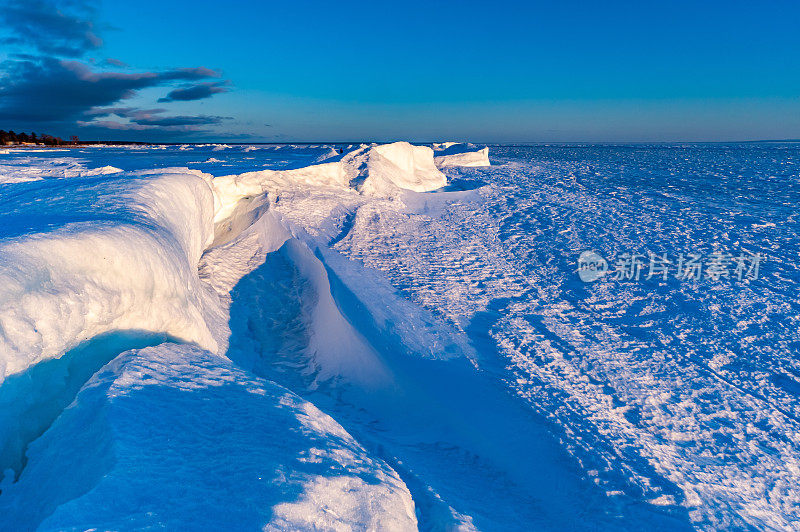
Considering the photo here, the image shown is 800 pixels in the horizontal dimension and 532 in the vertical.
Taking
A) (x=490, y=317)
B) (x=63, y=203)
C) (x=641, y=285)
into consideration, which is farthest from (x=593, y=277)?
(x=63, y=203)

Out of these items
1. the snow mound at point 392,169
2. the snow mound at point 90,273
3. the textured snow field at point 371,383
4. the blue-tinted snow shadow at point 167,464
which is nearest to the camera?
the blue-tinted snow shadow at point 167,464

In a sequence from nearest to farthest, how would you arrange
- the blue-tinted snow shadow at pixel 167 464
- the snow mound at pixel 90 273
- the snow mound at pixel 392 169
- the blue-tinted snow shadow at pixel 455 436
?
A: 1. the blue-tinted snow shadow at pixel 167 464
2. the snow mound at pixel 90 273
3. the blue-tinted snow shadow at pixel 455 436
4. the snow mound at pixel 392 169

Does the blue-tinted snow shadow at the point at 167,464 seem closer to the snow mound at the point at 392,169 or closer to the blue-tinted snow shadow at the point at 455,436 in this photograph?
the blue-tinted snow shadow at the point at 455,436

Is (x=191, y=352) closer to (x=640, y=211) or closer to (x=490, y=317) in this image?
(x=490, y=317)

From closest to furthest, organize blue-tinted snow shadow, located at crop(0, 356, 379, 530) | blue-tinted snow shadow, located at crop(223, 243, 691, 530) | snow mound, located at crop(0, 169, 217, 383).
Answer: blue-tinted snow shadow, located at crop(0, 356, 379, 530) → snow mound, located at crop(0, 169, 217, 383) → blue-tinted snow shadow, located at crop(223, 243, 691, 530)

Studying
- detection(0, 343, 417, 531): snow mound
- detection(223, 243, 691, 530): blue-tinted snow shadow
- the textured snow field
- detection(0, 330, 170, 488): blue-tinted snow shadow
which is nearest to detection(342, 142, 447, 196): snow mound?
the textured snow field

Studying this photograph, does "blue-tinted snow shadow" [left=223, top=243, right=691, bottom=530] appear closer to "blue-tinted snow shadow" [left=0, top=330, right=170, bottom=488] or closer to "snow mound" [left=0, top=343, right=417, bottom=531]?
"snow mound" [left=0, top=343, right=417, bottom=531]

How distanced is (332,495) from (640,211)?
792 centimetres

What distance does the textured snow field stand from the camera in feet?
4.90

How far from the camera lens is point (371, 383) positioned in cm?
321

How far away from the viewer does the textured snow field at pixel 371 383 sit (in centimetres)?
149

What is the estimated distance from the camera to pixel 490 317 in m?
3.74

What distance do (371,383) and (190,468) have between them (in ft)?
6.05

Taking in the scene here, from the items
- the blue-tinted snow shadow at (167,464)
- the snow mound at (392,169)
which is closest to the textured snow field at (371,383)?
the blue-tinted snow shadow at (167,464)
